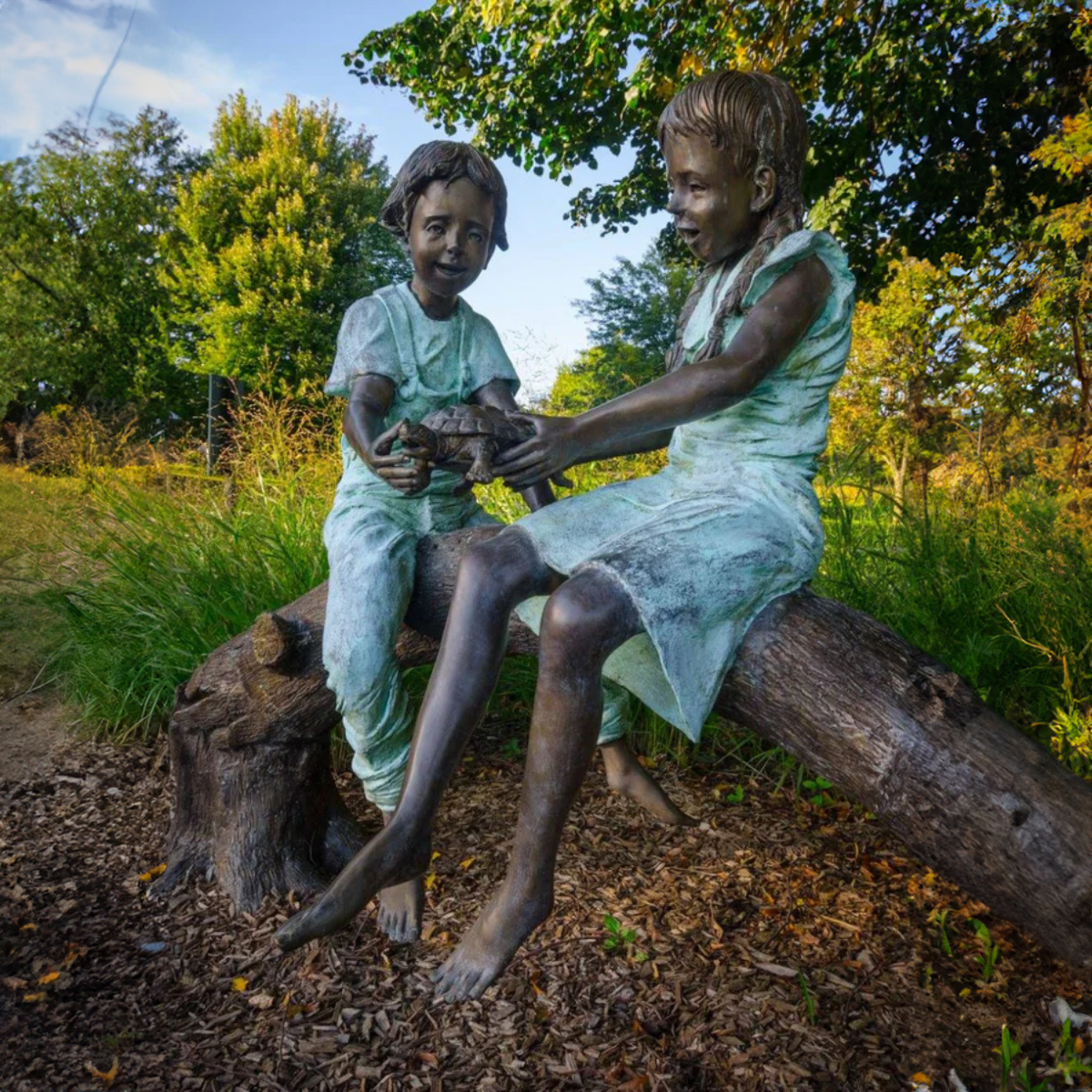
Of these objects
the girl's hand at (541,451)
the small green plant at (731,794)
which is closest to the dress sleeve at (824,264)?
the girl's hand at (541,451)

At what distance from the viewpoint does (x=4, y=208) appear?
18375 mm

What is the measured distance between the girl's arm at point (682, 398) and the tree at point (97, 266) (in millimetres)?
18696

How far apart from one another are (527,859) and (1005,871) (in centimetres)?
90

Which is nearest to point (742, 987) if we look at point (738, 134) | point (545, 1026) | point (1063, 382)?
point (545, 1026)

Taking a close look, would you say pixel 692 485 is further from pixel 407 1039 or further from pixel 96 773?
pixel 96 773

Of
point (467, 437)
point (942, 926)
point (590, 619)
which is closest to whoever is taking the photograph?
point (590, 619)

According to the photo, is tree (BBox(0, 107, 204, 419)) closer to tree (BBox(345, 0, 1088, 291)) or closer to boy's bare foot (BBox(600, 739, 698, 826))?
tree (BBox(345, 0, 1088, 291))

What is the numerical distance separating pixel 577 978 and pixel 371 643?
3.18 ft

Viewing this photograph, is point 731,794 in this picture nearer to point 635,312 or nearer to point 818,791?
point 818,791

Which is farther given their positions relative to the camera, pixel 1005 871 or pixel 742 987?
pixel 742 987

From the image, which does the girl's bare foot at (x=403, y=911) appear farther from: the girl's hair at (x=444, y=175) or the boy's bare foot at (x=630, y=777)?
the girl's hair at (x=444, y=175)

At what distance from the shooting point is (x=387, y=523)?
232 centimetres

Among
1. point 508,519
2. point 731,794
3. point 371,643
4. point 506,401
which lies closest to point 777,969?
point 731,794

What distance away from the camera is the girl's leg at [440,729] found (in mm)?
1764
